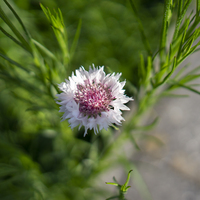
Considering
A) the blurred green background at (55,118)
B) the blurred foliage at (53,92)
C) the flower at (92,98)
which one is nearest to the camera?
the flower at (92,98)

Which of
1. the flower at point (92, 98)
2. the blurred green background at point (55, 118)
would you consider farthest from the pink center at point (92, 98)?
the blurred green background at point (55, 118)

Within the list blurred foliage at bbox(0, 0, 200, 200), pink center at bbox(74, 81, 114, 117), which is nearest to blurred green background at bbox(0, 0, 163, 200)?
blurred foliage at bbox(0, 0, 200, 200)

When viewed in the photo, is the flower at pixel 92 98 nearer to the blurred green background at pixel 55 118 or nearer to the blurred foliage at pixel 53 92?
the blurred foliage at pixel 53 92

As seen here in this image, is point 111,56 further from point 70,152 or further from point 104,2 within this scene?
point 70,152

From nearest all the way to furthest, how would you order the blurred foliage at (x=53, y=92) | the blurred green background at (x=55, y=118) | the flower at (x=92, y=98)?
the flower at (x=92, y=98) → the blurred foliage at (x=53, y=92) → the blurred green background at (x=55, y=118)

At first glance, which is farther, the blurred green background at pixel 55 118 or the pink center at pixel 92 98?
the blurred green background at pixel 55 118

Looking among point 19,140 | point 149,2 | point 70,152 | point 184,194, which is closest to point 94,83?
point 70,152

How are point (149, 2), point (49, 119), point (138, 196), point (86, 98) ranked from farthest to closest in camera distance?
1. point (149, 2)
2. point (138, 196)
3. point (49, 119)
4. point (86, 98)

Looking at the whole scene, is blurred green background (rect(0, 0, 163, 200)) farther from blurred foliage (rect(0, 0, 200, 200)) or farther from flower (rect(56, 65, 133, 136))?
flower (rect(56, 65, 133, 136))
